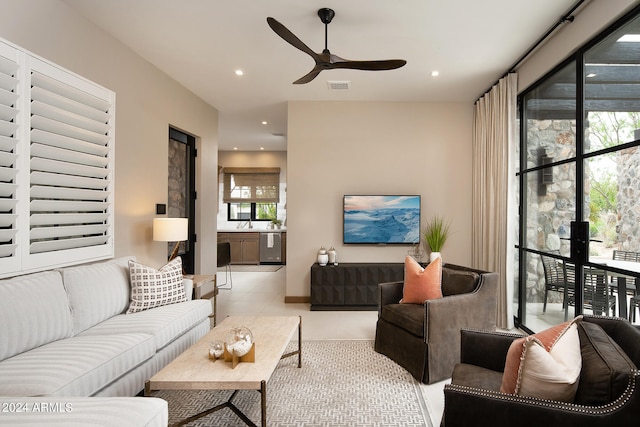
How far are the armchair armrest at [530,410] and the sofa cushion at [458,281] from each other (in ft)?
5.86

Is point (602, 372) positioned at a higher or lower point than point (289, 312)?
higher

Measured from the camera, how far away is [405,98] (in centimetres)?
494

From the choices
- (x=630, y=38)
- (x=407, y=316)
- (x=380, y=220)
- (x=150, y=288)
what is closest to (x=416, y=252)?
(x=380, y=220)

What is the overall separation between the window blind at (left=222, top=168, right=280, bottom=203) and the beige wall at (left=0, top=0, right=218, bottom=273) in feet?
13.2

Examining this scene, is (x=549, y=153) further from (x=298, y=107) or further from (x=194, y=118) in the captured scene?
(x=194, y=118)

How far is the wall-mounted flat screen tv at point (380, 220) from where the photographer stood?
197 inches

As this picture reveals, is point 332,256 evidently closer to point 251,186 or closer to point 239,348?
point 239,348

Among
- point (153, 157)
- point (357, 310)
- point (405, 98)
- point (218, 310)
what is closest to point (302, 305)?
point (357, 310)

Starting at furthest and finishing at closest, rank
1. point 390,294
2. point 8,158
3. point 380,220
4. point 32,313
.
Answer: point 380,220
point 390,294
point 8,158
point 32,313

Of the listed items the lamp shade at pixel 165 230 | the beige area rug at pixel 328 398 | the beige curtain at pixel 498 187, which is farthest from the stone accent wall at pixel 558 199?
the lamp shade at pixel 165 230

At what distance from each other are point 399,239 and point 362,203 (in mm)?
737

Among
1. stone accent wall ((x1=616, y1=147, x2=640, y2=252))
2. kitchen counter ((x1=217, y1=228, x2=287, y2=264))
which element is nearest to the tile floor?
kitchen counter ((x1=217, y1=228, x2=287, y2=264))

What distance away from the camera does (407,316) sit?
297 centimetres

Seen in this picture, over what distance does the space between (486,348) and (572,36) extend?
2674 millimetres
